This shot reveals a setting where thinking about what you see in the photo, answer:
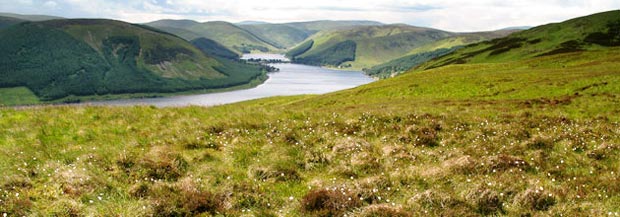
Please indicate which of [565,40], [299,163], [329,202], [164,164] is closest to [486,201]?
[329,202]

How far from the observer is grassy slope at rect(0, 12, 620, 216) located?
9.24m

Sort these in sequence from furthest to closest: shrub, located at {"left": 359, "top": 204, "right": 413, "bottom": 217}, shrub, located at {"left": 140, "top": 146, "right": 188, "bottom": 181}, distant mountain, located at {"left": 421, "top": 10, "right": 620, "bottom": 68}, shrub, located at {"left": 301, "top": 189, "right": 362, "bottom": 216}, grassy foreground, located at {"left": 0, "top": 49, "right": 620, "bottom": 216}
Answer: distant mountain, located at {"left": 421, "top": 10, "right": 620, "bottom": 68} → shrub, located at {"left": 140, "top": 146, "right": 188, "bottom": 181} → grassy foreground, located at {"left": 0, "top": 49, "right": 620, "bottom": 216} → shrub, located at {"left": 301, "top": 189, "right": 362, "bottom": 216} → shrub, located at {"left": 359, "top": 204, "right": 413, "bottom": 217}

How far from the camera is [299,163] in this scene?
12.5 meters

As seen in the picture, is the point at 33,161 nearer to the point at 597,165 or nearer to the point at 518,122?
the point at 597,165

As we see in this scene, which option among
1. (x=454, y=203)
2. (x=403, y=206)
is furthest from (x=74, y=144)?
(x=454, y=203)

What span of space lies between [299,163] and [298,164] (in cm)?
5

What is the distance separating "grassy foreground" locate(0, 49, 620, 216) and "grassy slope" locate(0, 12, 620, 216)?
0.15 feet

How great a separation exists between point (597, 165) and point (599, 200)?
3253mm

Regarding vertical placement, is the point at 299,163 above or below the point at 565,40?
below

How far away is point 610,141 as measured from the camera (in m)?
14.1

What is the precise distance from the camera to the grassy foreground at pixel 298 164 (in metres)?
A: 9.21

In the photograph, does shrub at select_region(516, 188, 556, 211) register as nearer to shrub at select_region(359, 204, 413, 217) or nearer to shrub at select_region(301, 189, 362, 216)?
shrub at select_region(359, 204, 413, 217)

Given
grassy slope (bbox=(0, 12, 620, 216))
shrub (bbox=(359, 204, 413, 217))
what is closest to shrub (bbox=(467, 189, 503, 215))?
grassy slope (bbox=(0, 12, 620, 216))

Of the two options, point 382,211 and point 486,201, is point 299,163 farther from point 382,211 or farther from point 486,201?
point 486,201
